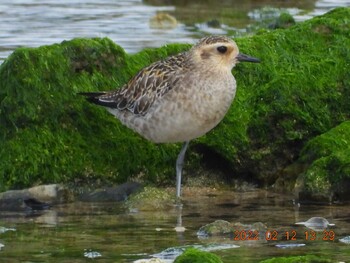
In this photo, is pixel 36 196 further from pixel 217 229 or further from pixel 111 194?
pixel 217 229

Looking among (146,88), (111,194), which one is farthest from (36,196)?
(146,88)

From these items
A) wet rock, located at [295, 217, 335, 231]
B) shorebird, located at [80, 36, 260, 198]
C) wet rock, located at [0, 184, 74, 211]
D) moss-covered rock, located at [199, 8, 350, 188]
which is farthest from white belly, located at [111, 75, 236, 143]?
wet rock, located at [295, 217, 335, 231]

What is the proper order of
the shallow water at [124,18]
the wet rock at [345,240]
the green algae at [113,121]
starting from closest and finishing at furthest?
1. the wet rock at [345,240]
2. the green algae at [113,121]
3. the shallow water at [124,18]

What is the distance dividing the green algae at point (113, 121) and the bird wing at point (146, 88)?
0.43m

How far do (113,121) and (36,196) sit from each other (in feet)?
4.65

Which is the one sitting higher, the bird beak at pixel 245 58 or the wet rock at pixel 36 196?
the bird beak at pixel 245 58

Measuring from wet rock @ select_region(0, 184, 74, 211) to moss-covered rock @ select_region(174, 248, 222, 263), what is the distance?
3.05 meters

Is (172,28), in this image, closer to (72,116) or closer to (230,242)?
(72,116)

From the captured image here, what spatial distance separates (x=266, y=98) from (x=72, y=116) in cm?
205

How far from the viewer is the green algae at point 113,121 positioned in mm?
12234

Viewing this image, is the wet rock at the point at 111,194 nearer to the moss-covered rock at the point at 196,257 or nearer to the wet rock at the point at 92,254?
the wet rock at the point at 92,254

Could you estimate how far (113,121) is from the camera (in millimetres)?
12719

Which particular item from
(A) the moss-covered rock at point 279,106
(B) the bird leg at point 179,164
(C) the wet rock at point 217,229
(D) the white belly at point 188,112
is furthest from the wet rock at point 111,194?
(C) the wet rock at point 217,229
